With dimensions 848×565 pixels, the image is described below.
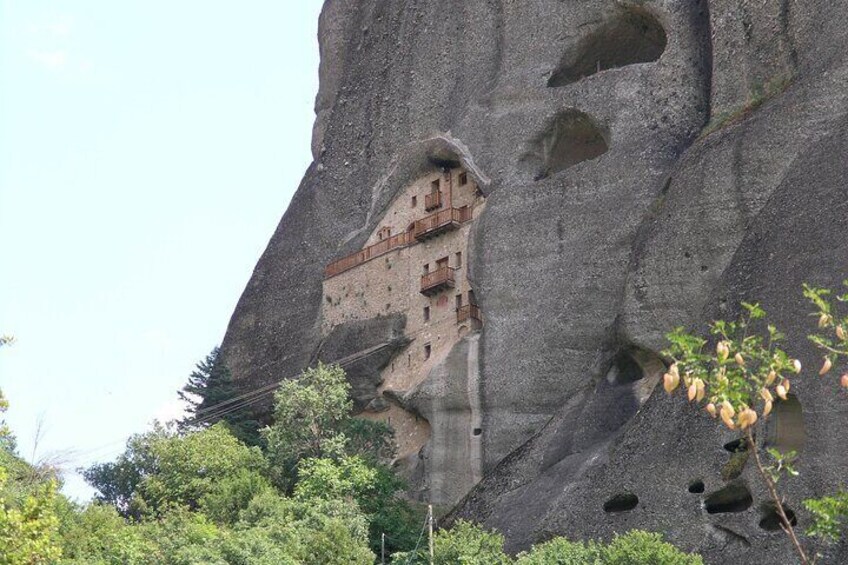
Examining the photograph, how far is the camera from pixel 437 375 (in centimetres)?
4419

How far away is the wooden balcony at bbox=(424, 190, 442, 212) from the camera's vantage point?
159 ft

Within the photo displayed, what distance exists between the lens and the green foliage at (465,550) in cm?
3128

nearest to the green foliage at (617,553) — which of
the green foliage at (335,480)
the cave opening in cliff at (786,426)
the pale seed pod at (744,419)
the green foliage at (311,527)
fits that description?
the cave opening in cliff at (786,426)

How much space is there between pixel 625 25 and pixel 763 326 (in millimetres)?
18280

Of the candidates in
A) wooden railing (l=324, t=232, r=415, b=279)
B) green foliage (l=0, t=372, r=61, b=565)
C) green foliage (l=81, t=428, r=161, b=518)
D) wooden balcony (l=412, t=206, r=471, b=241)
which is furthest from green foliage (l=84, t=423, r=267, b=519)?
green foliage (l=0, t=372, r=61, b=565)

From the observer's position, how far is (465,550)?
103 ft

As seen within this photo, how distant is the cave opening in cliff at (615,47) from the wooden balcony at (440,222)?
16.4 ft

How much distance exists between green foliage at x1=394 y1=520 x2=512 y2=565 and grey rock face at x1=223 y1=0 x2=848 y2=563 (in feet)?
3.92

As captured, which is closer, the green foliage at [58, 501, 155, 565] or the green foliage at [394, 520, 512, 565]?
the green foliage at [394, 520, 512, 565]

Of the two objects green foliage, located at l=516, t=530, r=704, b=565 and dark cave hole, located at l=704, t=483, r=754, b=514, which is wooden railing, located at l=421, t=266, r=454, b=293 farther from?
dark cave hole, located at l=704, t=483, r=754, b=514

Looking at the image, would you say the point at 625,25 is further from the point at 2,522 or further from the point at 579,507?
the point at 2,522

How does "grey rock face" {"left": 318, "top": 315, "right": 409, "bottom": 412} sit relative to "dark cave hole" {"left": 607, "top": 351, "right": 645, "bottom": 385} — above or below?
above

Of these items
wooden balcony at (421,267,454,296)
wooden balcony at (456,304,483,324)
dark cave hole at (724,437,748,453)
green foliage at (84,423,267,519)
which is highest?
wooden balcony at (421,267,454,296)

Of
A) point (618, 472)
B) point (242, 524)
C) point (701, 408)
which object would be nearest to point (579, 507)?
point (618, 472)
